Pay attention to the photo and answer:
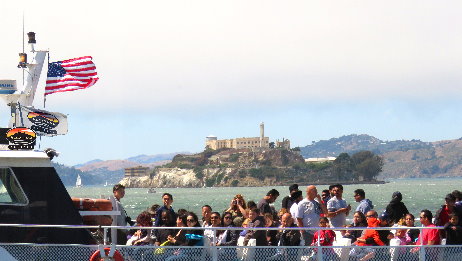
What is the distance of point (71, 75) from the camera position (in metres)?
16.6

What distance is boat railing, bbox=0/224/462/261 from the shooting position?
12.7 metres

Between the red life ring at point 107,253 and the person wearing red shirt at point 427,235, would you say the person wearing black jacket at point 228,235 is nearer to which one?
the red life ring at point 107,253

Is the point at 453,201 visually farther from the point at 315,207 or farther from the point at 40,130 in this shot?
the point at 40,130

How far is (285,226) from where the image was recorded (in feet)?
45.3

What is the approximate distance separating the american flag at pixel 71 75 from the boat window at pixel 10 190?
149 inches

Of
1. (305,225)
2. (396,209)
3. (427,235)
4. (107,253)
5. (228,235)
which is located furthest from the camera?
(396,209)

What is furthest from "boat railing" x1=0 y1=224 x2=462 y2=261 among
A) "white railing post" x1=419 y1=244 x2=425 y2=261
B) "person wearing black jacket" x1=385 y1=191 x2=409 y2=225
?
"person wearing black jacket" x1=385 y1=191 x2=409 y2=225

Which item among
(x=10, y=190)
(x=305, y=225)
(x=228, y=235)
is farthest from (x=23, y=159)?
(x=305, y=225)

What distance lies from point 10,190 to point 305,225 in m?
4.70

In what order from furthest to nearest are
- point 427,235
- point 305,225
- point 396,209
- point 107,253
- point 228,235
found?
point 396,209 → point 305,225 → point 228,235 → point 427,235 → point 107,253

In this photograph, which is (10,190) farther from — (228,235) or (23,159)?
(228,235)

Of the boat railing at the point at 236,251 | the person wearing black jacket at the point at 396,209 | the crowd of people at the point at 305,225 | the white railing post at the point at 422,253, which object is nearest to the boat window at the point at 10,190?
the boat railing at the point at 236,251

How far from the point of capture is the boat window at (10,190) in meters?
12.7

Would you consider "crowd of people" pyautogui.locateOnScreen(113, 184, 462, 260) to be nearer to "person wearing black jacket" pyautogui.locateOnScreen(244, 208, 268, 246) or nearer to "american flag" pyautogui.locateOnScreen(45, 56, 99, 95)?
"person wearing black jacket" pyautogui.locateOnScreen(244, 208, 268, 246)
